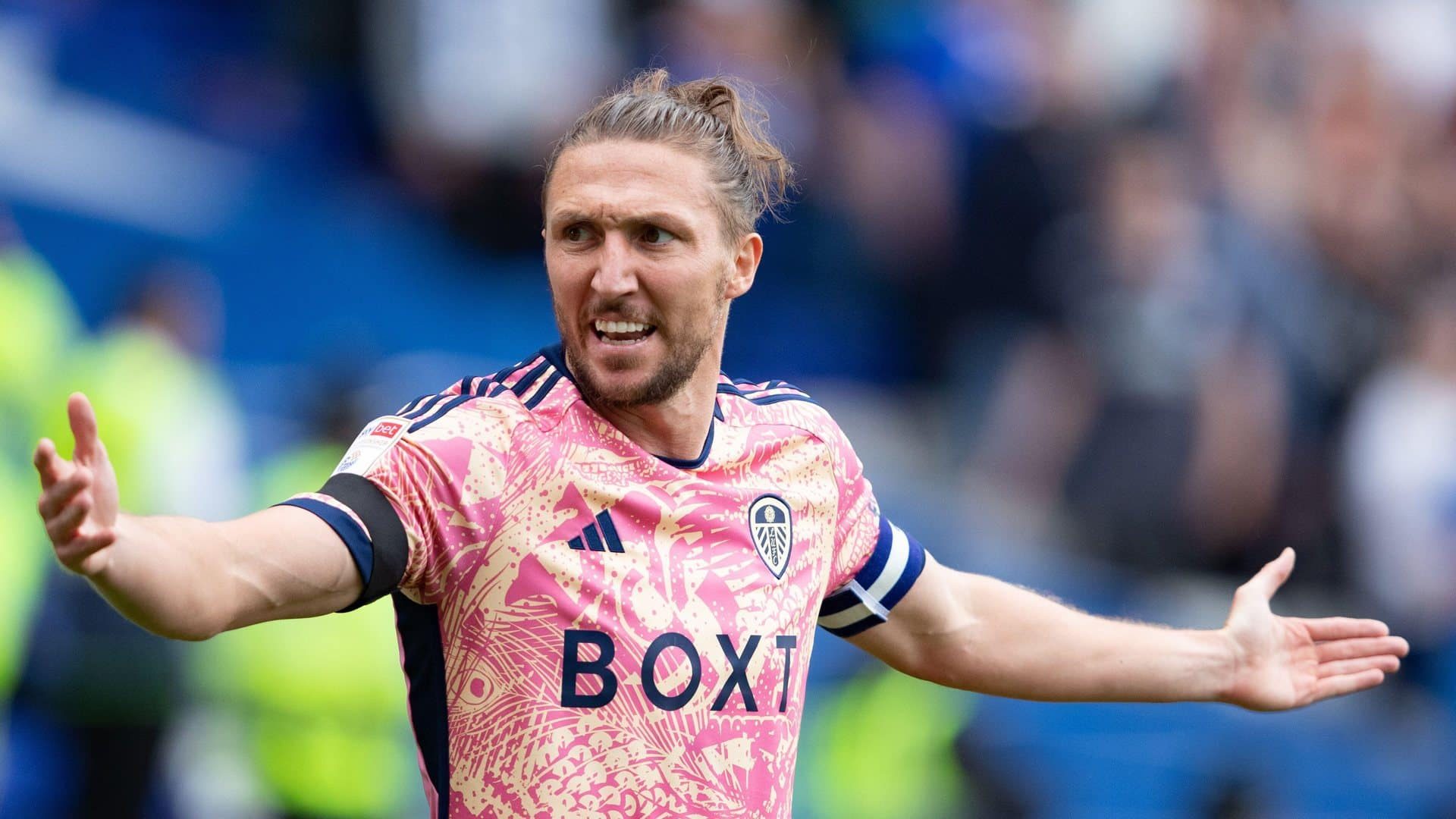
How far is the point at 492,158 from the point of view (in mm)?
9586

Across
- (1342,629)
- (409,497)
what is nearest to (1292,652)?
(1342,629)

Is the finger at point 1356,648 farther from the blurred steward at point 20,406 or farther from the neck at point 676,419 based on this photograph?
the blurred steward at point 20,406

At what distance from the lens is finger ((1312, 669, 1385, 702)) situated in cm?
425

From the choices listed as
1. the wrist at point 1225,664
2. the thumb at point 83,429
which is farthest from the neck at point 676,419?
the wrist at point 1225,664

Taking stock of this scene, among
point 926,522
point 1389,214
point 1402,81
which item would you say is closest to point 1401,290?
point 1389,214

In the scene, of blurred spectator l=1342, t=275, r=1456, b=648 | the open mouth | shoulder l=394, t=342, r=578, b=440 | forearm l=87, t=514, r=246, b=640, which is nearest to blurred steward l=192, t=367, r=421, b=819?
shoulder l=394, t=342, r=578, b=440

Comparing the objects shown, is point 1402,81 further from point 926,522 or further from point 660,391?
point 660,391

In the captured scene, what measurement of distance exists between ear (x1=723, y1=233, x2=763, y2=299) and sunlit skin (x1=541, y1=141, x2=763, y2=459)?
0.11 meters

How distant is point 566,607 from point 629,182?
2.72 ft

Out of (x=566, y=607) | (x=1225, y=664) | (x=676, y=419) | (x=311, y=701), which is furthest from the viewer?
(x=311, y=701)

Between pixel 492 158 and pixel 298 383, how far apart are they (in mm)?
1671

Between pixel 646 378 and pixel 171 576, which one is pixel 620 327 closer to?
pixel 646 378

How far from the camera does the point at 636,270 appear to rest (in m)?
3.46

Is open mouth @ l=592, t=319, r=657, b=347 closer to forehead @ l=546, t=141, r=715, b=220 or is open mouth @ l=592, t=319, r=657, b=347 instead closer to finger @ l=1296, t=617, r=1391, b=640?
forehead @ l=546, t=141, r=715, b=220
